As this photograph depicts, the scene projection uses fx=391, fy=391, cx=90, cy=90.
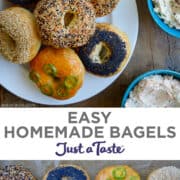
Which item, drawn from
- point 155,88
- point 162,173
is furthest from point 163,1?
point 162,173

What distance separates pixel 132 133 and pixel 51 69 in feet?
1.05

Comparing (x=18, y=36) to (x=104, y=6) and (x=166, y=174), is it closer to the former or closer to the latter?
(x=104, y=6)

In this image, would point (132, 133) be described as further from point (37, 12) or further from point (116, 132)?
point (37, 12)

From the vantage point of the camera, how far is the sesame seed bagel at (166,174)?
1.11 m

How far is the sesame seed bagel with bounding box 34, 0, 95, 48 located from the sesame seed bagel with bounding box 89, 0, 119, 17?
4cm

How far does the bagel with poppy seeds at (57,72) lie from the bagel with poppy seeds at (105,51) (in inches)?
1.3

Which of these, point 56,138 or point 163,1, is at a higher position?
point 163,1

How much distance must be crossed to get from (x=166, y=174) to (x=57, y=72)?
437mm

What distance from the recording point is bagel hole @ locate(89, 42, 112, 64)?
1.01 metres

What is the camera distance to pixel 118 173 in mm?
1104

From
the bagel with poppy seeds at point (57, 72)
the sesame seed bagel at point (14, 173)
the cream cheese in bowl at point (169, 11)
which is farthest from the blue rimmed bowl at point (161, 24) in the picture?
the sesame seed bagel at point (14, 173)

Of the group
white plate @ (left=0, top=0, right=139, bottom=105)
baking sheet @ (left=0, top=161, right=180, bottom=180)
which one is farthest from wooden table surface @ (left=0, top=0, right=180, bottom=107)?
baking sheet @ (left=0, top=161, right=180, bottom=180)

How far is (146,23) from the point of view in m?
1.10

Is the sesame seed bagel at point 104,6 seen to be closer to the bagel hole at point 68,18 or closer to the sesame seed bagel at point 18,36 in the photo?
the bagel hole at point 68,18
